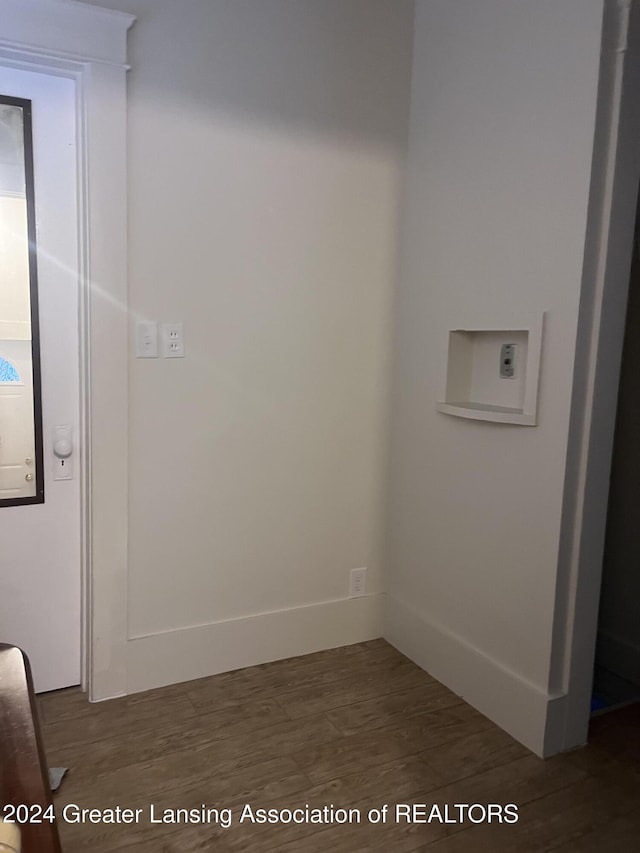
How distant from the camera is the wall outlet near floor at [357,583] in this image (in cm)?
270

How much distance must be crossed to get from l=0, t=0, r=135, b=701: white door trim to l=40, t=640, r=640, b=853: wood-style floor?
299 millimetres

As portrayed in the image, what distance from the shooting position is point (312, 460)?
2553 millimetres

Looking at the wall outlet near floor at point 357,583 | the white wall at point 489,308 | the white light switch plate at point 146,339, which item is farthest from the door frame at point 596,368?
the white light switch plate at point 146,339

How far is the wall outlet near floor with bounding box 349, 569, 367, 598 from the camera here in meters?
2.70

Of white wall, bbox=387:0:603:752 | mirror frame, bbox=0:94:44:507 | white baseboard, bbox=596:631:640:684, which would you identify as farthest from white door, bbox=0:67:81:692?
white baseboard, bbox=596:631:640:684

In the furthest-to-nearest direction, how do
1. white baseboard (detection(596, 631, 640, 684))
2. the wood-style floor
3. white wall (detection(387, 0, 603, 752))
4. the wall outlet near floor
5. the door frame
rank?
the wall outlet near floor → white baseboard (detection(596, 631, 640, 684)) → white wall (detection(387, 0, 603, 752)) → the door frame → the wood-style floor

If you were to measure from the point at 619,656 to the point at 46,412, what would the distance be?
230cm

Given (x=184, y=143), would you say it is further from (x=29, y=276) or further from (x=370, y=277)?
(x=370, y=277)

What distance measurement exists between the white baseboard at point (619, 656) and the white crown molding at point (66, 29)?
269 cm

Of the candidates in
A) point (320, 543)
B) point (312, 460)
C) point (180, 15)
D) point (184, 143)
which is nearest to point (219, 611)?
point (320, 543)

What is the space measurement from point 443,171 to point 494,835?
2.08 meters

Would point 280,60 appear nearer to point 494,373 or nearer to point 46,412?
point 494,373

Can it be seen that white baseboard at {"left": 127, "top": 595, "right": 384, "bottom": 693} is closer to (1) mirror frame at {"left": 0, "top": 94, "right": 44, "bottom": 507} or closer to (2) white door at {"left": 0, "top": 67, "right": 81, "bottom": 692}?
(2) white door at {"left": 0, "top": 67, "right": 81, "bottom": 692}

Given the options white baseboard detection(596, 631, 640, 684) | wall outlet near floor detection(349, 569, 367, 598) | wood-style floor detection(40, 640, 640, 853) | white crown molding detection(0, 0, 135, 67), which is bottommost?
wood-style floor detection(40, 640, 640, 853)
